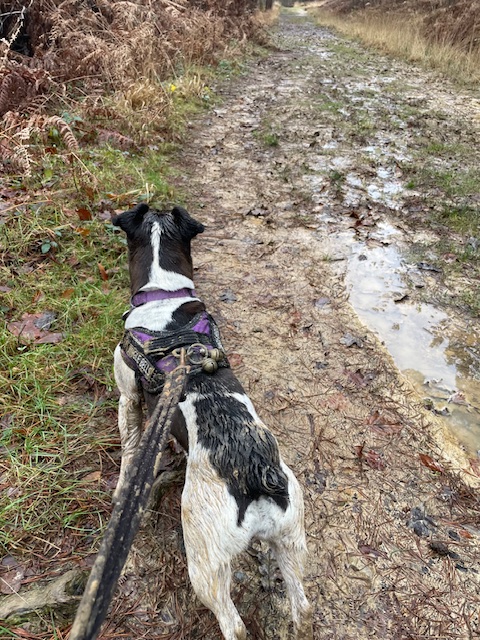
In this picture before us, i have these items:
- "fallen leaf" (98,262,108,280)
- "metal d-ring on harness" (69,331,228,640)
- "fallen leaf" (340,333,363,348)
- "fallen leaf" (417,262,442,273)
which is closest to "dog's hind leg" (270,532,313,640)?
"metal d-ring on harness" (69,331,228,640)

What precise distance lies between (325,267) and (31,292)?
2922 millimetres

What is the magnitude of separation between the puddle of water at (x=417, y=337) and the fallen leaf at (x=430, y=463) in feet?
0.90

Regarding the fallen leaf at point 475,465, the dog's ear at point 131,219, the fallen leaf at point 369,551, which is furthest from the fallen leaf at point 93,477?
the fallen leaf at point 475,465

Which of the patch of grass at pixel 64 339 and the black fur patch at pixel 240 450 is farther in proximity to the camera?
the patch of grass at pixel 64 339

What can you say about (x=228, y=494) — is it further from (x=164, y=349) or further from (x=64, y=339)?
(x=64, y=339)

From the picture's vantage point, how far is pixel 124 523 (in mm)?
1246

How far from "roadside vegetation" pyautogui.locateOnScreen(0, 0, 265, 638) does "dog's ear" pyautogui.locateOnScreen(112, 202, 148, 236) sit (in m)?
0.79

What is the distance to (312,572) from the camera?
7.20ft

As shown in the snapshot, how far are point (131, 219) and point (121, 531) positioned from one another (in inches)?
91.5

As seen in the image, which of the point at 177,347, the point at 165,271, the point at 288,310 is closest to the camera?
the point at 177,347

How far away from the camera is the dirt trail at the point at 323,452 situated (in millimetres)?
2041

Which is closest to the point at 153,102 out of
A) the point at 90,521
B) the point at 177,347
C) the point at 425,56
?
the point at 177,347

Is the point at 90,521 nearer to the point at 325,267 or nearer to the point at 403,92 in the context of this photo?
the point at 325,267

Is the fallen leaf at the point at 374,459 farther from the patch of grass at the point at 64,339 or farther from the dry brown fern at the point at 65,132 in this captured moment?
the dry brown fern at the point at 65,132
